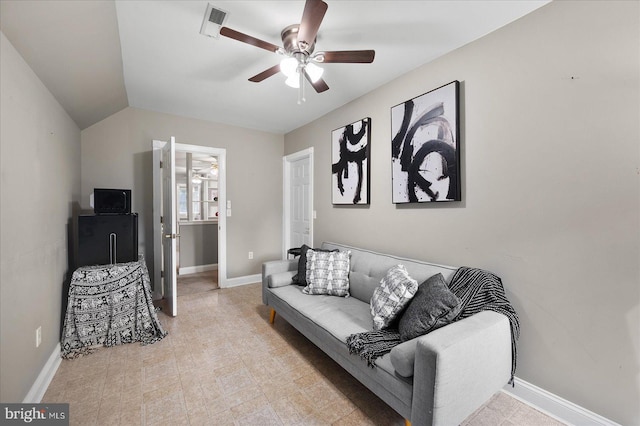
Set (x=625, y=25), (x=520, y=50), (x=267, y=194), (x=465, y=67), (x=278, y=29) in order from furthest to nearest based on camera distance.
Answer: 1. (x=267, y=194)
2. (x=465, y=67)
3. (x=278, y=29)
4. (x=520, y=50)
5. (x=625, y=25)

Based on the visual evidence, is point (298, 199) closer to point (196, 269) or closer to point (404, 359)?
point (196, 269)

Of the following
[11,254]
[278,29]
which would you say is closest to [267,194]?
[278,29]

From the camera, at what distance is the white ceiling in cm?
163

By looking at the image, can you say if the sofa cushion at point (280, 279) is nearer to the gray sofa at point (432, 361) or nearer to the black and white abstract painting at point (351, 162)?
the gray sofa at point (432, 361)

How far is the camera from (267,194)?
445cm

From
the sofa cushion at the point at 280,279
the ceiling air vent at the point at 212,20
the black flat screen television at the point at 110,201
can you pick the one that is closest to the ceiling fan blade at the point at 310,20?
the ceiling air vent at the point at 212,20

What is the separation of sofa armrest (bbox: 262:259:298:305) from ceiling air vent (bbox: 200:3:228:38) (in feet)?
7.07

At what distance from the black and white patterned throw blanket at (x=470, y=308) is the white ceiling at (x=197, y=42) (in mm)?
1598

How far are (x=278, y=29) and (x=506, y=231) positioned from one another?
85.4 inches

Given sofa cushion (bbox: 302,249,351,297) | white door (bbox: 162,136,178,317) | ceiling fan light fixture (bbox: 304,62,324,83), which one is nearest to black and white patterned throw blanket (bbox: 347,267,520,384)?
sofa cushion (bbox: 302,249,351,297)

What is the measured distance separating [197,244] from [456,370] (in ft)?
16.3

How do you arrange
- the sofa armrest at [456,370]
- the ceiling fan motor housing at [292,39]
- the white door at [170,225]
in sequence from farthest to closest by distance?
1. the white door at [170,225]
2. the ceiling fan motor housing at [292,39]
3. the sofa armrest at [456,370]

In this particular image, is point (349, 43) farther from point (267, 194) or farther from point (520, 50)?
point (267, 194)

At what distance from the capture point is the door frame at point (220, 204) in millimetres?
3480
